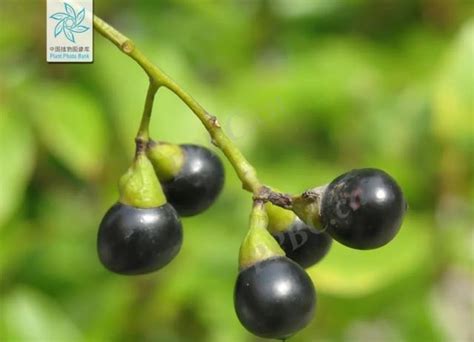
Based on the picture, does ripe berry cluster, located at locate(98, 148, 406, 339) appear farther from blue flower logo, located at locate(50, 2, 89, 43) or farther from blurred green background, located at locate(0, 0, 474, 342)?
blurred green background, located at locate(0, 0, 474, 342)

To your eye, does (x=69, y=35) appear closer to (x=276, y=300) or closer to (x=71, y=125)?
(x=276, y=300)

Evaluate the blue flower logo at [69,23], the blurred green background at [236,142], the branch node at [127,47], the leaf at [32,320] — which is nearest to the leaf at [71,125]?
the blurred green background at [236,142]

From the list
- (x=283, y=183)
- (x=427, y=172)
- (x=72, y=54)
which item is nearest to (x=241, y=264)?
(x=72, y=54)

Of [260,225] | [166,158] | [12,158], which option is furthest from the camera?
[12,158]

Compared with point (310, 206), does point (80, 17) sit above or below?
above

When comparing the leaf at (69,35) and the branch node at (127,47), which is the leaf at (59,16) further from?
the branch node at (127,47)

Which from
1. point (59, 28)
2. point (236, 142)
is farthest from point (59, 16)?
point (236, 142)
